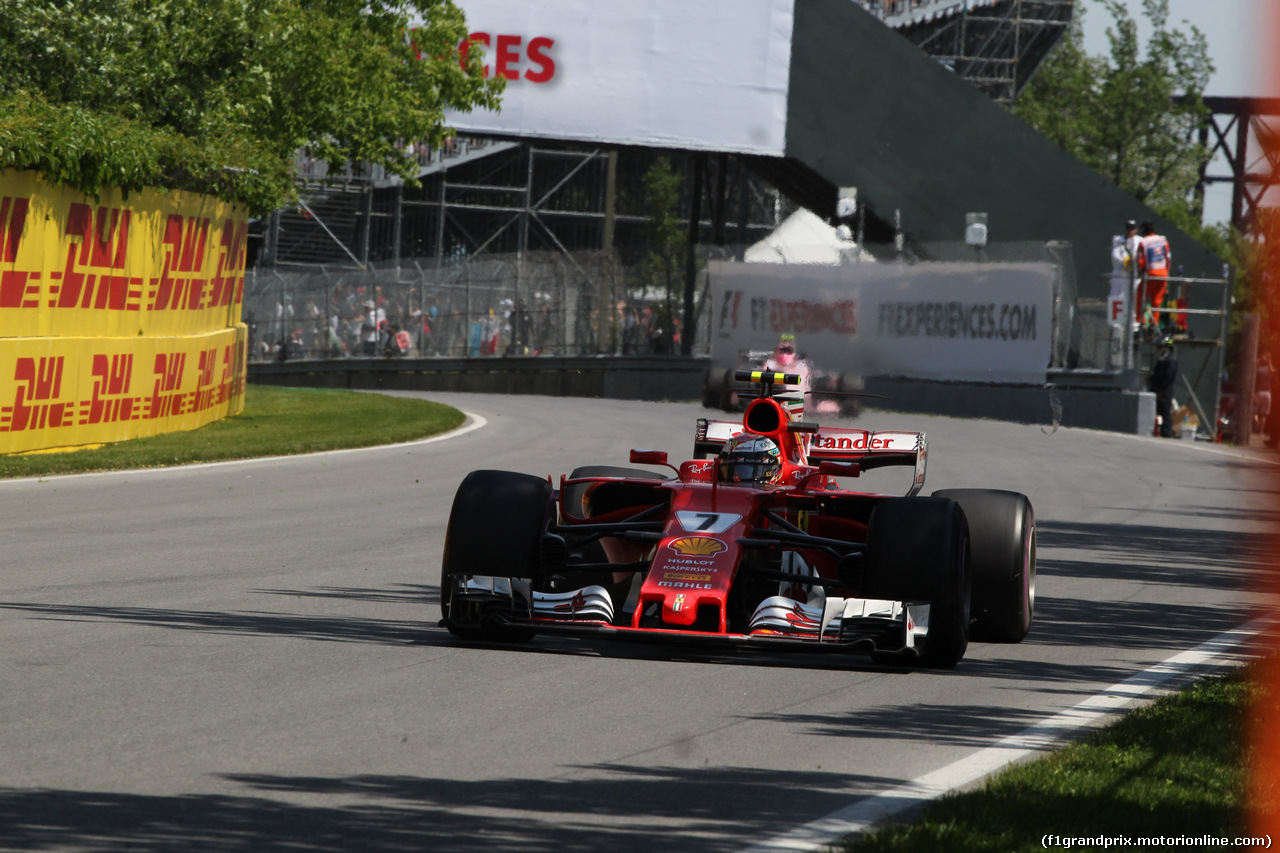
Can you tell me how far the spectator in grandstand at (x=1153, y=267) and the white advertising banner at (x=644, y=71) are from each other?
25.0ft

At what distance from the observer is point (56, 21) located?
70.3 ft

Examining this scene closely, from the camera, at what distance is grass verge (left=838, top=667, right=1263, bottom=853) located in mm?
4637

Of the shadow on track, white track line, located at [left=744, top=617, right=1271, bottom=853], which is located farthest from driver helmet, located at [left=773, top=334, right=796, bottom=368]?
the shadow on track

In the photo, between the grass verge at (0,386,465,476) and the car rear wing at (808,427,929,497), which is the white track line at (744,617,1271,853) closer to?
the car rear wing at (808,427,929,497)

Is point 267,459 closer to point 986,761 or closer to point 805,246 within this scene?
point 986,761

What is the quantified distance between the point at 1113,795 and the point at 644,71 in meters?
29.5

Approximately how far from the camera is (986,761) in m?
5.73

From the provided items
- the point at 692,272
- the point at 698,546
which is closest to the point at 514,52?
the point at 692,272

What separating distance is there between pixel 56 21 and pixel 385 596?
14.8m

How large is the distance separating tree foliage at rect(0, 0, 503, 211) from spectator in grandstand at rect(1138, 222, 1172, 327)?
37.2 feet

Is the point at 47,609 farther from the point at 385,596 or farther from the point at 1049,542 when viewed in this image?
the point at 1049,542

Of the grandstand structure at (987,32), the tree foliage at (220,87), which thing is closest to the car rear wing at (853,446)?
the tree foliage at (220,87)

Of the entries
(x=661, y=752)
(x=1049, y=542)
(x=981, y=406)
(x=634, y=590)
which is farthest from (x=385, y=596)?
(x=981, y=406)

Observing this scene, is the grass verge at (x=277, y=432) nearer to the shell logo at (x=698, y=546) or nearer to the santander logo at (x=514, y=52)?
the santander logo at (x=514, y=52)
